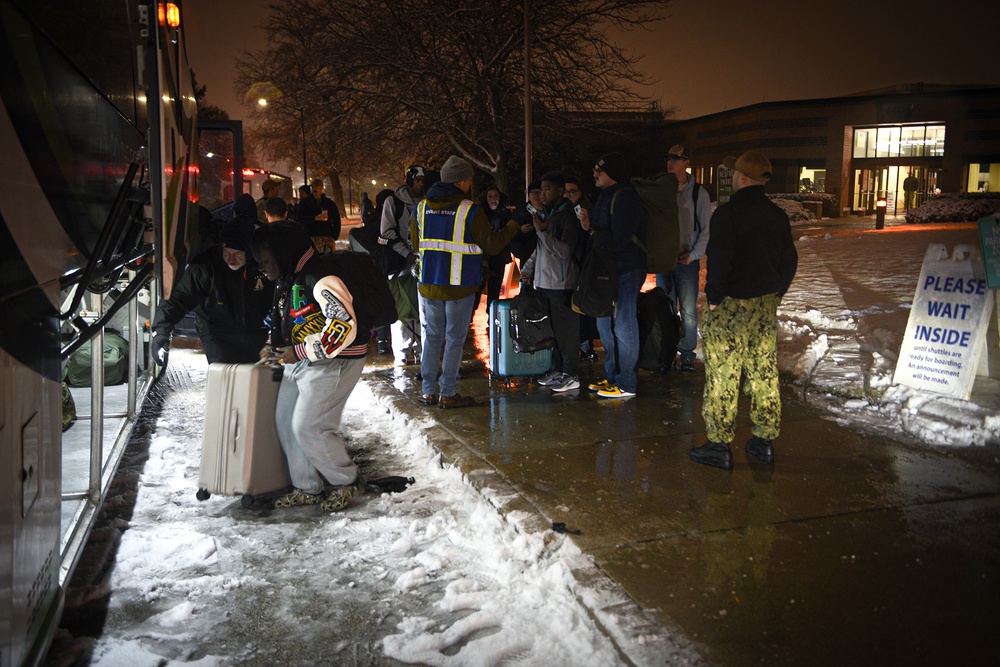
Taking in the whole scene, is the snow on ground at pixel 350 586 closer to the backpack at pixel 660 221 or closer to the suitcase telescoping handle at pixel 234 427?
the suitcase telescoping handle at pixel 234 427

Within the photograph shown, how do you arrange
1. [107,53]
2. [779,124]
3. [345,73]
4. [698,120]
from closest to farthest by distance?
[107,53] → [345,73] → [779,124] → [698,120]

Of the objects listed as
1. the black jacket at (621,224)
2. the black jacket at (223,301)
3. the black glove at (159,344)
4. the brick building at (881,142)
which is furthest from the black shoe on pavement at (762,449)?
the brick building at (881,142)

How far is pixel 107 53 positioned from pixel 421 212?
3288 millimetres

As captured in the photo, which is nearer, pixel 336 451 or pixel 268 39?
pixel 336 451

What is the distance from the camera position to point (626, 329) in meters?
6.97

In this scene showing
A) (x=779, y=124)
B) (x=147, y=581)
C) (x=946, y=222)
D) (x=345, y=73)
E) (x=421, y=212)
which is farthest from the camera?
(x=779, y=124)

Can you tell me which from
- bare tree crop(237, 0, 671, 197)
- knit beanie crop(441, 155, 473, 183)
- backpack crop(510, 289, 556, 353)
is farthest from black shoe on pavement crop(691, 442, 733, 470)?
bare tree crop(237, 0, 671, 197)

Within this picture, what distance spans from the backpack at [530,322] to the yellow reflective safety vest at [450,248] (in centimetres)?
91

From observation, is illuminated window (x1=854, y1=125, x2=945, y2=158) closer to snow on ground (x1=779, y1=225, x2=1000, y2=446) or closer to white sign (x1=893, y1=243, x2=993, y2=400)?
snow on ground (x1=779, y1=225, x2=1000, y2=446)

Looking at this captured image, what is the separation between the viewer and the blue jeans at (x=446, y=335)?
21.8 ft

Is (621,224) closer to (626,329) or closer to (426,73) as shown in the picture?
(626,329)

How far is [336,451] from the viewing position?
4836 mm

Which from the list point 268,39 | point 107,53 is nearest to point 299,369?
point 107,53

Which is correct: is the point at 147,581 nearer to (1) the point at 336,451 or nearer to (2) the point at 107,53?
(1) the point at 336,451
